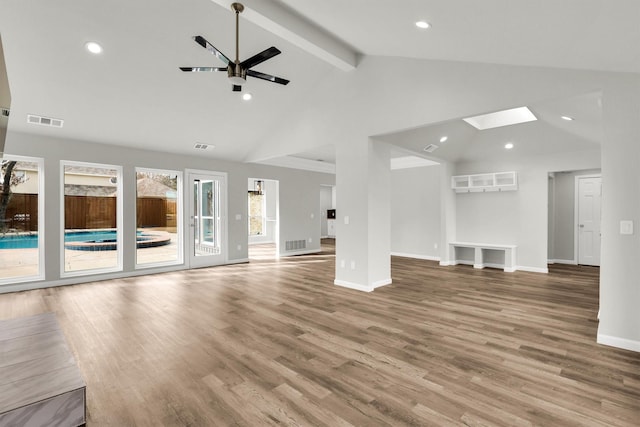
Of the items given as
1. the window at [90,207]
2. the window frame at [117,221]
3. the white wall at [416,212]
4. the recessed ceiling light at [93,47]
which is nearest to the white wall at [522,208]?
the white wall at [416,212]

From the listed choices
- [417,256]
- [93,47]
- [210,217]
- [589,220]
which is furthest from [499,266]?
[93,47]

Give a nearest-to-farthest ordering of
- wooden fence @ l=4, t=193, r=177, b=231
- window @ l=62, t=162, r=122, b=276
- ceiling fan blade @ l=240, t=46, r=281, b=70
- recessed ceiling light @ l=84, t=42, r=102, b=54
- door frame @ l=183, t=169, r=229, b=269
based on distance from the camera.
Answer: ceiling fan blade @ l=240, t=46, r=281, b=70, recessed ceiling light @ l=84, t=42, r=102, b=54, wooden fence @ l=4, t=193, r=177, b=231, window @ l=62, t=162, r=122, b=276, door frame @ l=183, t=169, r=229, b=269

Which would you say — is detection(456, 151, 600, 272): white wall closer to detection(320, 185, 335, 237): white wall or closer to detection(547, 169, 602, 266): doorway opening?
detection(547, 169, 602, 266): doorway opening

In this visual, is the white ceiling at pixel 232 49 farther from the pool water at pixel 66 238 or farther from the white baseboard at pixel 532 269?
the white baseboard at pixel 532 269

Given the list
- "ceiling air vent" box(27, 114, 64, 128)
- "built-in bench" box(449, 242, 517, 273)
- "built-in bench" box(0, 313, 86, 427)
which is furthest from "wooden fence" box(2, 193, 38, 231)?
"built-in bench" box(449, 242, 517, 273)

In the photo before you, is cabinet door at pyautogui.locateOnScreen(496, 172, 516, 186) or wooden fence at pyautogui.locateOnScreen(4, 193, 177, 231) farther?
cabinet door at pyautogui.locateOnScreen(496, 172, 516, 186)

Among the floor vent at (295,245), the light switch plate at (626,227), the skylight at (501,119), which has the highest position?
the skylight at (501,119)

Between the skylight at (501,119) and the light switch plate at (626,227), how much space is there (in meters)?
3.39

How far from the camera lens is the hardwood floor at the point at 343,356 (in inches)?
80.5

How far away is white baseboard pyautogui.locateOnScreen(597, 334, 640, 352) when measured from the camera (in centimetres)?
294

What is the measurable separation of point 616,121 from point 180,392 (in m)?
4.42

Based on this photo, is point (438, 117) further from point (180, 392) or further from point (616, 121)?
point (180, 392)

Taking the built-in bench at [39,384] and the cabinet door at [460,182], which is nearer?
the built-in bench at [39,384]

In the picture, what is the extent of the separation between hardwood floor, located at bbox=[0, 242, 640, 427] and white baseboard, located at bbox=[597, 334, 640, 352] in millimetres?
86
